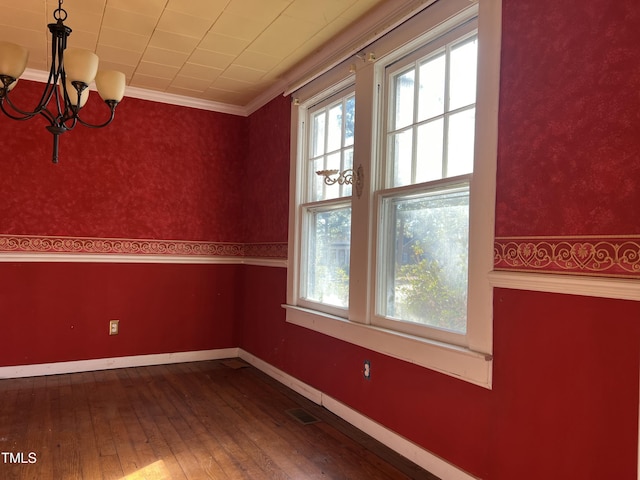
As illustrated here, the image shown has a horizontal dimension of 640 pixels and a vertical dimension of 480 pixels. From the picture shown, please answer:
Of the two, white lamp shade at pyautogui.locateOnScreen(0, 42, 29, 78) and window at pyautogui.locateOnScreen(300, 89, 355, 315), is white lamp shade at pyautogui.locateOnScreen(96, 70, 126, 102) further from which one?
window at pyautogui.locateOnScreen(300, 89, 355, 315)

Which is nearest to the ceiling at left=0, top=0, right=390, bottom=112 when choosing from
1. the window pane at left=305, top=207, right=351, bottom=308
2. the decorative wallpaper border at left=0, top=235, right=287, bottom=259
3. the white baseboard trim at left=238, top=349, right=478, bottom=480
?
the window pane at left=305, top=207, right=351, bottom=308

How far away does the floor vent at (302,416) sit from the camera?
10.0 feet

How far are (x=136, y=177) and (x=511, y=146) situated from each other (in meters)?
3.45

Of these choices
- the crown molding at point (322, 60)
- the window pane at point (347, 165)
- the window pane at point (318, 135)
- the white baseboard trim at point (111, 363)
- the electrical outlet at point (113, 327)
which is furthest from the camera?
the electrical outlet at point (113, 327)

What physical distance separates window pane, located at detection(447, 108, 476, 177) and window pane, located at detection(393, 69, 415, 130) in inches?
14.8

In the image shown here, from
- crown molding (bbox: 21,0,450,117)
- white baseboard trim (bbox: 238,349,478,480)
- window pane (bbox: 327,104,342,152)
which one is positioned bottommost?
white baseboard trim (bbox: 238,349,478,480)

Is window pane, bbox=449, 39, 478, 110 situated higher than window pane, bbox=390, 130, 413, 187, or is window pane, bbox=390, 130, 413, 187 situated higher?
window pane, bbox=449, 39, 478, 110

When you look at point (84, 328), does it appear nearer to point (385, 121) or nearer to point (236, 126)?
point (236, 126)

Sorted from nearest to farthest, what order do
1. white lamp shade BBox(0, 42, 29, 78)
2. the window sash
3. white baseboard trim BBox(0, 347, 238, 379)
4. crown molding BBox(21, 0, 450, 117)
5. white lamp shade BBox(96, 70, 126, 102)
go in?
white lamp shade BBox(0, 42, 29, 78) → white lamp shade BBox(96, 70, 126, 102) → the window sash → crown molding BBox(21, 0, 450, 117) → white baseboard trim BBox(0, 347, 238, 379)

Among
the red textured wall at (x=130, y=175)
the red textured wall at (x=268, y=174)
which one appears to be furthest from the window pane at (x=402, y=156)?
the red textured wall at (x=130, y=175)

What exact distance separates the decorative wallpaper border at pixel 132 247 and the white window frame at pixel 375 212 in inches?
32.7

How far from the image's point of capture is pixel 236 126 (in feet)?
15.8

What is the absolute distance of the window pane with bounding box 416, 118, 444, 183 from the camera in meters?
2.48

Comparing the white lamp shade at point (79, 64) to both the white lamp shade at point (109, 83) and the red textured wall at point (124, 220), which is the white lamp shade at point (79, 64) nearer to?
the white lamp shade at point (109, 83)
